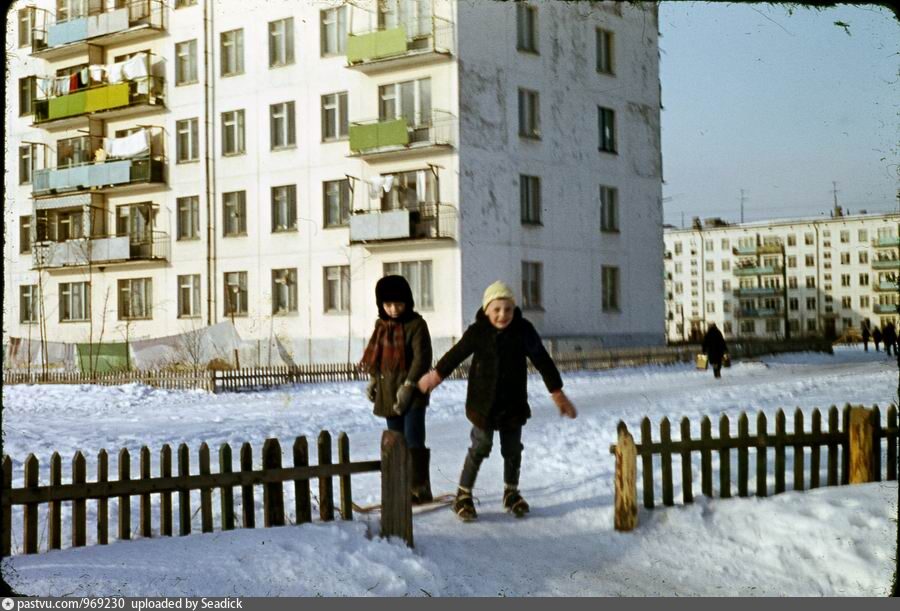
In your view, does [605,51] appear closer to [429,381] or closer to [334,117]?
[334,117]

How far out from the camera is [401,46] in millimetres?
32500

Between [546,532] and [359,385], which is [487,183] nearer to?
[359,385]

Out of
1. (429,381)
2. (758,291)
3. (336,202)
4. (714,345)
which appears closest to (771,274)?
(758,291)

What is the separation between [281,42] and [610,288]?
15.1 metres

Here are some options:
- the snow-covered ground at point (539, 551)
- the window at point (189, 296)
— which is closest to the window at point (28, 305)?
the window at point (189, 296)

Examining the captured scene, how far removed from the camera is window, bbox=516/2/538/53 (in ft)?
108

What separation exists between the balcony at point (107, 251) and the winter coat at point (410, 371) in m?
31.5

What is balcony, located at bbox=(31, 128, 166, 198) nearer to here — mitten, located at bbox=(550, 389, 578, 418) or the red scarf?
the red scarf

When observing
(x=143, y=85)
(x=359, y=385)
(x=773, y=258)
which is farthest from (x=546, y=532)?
(x=773, y=258)

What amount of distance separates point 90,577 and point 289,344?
28710 millimetres

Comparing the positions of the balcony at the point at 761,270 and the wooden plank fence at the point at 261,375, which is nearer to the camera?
the wooden plank fence at the point at 261,375

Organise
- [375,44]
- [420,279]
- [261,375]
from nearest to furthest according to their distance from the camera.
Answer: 1. [261,375]
2. [420,279]
3. [375,44]

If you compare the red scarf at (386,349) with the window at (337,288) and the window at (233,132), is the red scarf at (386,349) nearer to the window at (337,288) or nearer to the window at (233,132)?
the window at (337,288)

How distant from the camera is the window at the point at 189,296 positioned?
3744cm
